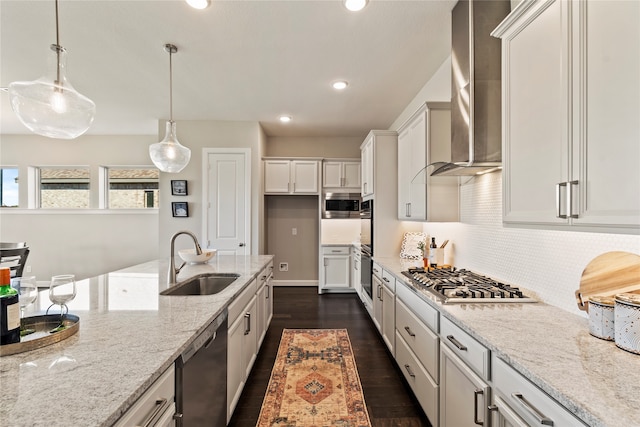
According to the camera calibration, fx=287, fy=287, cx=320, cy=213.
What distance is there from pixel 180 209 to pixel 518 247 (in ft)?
14.6

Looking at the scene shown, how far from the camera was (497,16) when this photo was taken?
72.4 inches

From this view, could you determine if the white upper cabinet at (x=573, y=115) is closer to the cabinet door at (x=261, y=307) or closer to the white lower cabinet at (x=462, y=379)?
the white lower cabinet at (x=462, y=379)

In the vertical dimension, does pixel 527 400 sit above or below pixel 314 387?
above

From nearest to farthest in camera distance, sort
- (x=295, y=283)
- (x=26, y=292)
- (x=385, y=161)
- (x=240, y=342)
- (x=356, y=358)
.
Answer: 1. (x=26, y=292)
2. (x=240, y=342)
3. (x=356, y=358)
4. (x=385, y=161)
5. (x=295, y=283)

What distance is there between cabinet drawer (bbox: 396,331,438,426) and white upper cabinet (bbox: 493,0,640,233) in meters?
1.09

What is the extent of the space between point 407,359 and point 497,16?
2418 millimetres

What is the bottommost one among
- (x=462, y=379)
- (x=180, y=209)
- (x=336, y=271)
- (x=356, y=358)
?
(x=356, y=358)

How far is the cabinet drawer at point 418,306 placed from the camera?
1.67 m

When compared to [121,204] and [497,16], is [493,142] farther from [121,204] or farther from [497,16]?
[121,204]

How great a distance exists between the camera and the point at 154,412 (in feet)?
3.00

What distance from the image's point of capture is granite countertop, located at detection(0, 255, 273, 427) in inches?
27.5

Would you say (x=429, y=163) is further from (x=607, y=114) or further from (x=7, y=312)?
(x=7, y=312)

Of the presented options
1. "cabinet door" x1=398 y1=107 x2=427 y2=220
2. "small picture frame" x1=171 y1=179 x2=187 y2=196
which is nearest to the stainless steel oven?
"cabinet door" x1=398 y1=107 x2=427 y2=220

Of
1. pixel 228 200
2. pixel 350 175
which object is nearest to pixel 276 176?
pixel 228 200
